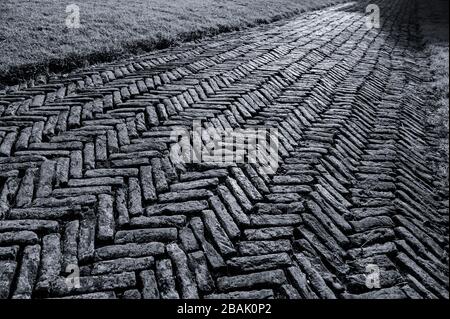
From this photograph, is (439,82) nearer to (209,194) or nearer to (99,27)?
(209,194)

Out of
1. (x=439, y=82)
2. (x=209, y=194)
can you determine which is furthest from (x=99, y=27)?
(x=439, y=82)

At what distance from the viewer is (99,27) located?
5.50 m

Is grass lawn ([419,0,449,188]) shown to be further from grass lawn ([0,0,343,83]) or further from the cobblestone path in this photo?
grass lawn ([0,0,343,83])

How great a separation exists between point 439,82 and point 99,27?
5.28 metres

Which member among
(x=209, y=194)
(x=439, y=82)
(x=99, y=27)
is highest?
(x=99, y=27)

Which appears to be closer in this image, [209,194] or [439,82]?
[209,194]

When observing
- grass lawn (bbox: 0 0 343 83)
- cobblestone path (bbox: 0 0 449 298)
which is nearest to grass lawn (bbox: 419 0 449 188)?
cobblestone path (bbox: 0 0 449 298)

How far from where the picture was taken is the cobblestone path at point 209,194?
6.56ft

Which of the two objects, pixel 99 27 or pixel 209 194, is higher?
pixel 99 27

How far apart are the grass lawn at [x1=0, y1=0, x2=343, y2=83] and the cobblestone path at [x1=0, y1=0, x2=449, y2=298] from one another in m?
0.40

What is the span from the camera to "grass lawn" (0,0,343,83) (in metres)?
4.41

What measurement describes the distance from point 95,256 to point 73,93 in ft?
7.74

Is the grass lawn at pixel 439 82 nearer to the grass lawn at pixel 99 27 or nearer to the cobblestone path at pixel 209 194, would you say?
the cobblestone path at pixel 209 194
